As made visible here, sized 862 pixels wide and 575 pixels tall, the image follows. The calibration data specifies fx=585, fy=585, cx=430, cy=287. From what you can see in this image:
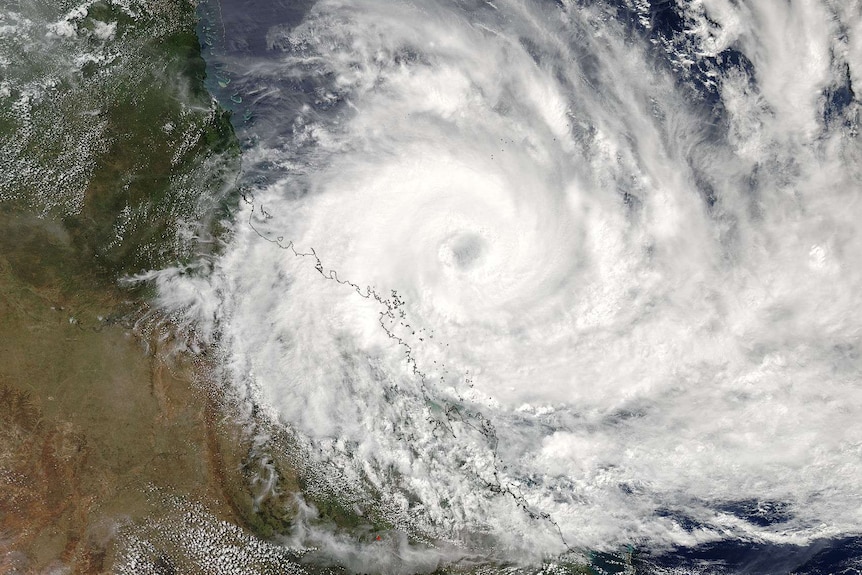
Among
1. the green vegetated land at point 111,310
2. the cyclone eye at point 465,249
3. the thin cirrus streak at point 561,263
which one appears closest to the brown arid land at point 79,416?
the green vegetated land at point 111,310

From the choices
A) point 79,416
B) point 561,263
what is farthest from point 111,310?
point 561,263

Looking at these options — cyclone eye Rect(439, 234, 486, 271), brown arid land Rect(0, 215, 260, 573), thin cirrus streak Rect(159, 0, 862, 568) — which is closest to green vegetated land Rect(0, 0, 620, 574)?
brown arid land Rect(0, 215, 260, 573)

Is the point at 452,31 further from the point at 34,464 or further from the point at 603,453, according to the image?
the point at 34,464

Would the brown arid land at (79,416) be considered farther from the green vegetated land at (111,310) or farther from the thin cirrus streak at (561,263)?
the thin cirrus streak at (561,263)

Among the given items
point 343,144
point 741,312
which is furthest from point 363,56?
point 741,312

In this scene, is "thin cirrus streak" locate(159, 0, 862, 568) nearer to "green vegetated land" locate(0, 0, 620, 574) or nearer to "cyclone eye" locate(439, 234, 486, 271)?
"cyclone eye" locate(439, 234, 486, 271)

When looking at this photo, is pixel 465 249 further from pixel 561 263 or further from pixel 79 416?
pixel 79 416
